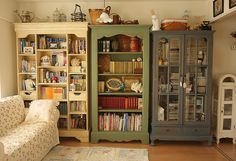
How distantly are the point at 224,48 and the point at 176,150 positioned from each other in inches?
77.2

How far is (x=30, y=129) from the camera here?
9.88 ft

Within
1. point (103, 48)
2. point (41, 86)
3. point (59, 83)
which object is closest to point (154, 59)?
point (103, 48)

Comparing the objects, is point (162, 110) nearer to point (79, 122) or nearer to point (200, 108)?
point (200, 108)

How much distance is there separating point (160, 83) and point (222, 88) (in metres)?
1.01

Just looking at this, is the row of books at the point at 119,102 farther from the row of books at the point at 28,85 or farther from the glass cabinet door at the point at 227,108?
the glass cabinet door at the point at 227,108

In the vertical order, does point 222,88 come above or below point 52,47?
below

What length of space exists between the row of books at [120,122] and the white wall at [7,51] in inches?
62.8

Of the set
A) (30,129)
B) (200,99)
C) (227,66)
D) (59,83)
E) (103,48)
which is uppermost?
(103,48)

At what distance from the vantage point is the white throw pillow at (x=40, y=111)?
3.38 meters

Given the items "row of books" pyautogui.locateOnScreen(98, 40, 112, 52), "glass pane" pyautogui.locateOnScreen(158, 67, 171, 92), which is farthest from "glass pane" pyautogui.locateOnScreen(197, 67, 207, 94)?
"row of books" pyautogui.locateOnScreen(98, 40, 112, 52)

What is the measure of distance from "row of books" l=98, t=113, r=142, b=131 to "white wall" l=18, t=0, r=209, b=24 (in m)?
1.68

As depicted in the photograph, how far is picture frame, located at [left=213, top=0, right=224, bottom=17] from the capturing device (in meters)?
3.33

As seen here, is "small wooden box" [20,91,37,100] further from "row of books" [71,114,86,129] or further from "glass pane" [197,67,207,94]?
"glass pane" [197,67,207,94]

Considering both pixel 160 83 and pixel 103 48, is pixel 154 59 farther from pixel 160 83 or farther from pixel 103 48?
pixel 103 48
